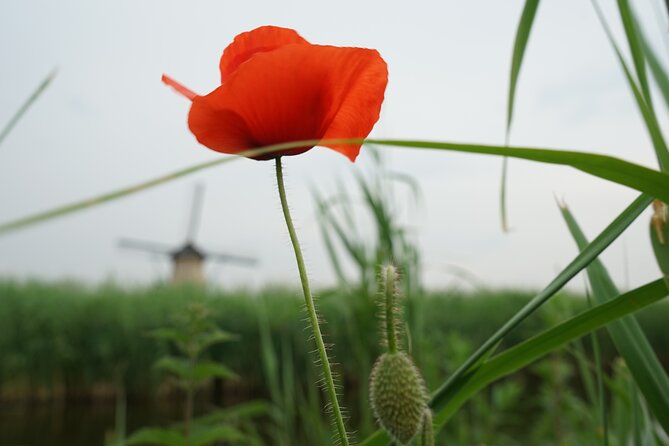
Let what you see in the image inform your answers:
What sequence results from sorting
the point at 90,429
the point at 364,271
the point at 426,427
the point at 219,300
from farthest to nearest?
the point at 219,300, the point at 90,429, the point at 364,271, the point at 426,427

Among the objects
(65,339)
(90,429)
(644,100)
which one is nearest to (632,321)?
(644,100)

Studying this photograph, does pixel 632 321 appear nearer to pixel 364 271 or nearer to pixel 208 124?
pixel 208 124

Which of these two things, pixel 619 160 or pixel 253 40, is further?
pixel 253 40

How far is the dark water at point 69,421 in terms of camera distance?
22.5 ft

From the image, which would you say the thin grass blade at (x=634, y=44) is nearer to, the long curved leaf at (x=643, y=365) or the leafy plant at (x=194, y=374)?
the long curved leaf at (x=643, y=365)

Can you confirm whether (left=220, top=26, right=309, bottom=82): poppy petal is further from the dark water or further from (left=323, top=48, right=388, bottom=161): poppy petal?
the dark water

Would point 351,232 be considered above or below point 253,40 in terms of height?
above

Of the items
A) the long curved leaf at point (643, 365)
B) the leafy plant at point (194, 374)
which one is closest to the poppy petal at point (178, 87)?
the long curved leaf at point (643, 365)

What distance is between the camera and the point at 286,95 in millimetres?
505

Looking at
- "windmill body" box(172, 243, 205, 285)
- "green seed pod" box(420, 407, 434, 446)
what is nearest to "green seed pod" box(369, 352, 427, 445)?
"green seed pod" box(420, 407, 434, 446)

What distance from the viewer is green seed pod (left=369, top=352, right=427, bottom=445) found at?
0.43 meters

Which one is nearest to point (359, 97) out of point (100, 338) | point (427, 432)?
point (427, 432)

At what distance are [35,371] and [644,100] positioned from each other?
9.14 meters

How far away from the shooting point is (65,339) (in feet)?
27.8
